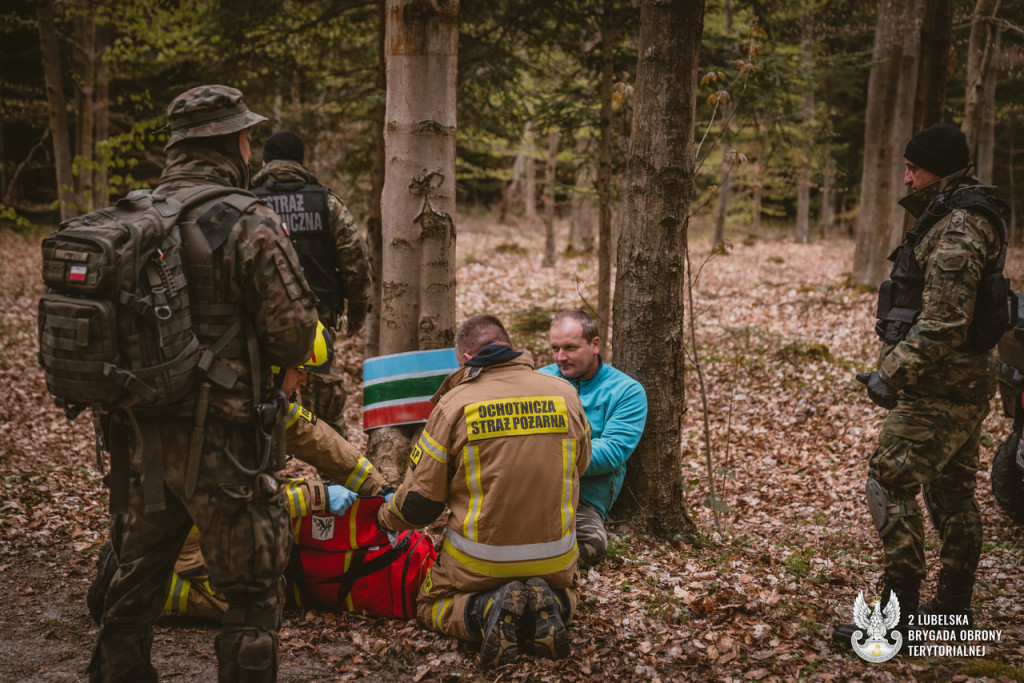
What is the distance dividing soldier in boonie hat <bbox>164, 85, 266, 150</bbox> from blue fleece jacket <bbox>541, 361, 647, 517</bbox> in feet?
8.05

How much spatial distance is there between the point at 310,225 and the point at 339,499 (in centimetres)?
252

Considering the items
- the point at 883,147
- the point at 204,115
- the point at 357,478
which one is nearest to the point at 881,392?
the point at 357,478

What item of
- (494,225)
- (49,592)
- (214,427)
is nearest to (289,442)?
(214,427)

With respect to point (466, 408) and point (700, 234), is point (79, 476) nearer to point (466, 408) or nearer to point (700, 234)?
point (466, 408)

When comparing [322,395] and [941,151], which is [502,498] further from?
[941,151]

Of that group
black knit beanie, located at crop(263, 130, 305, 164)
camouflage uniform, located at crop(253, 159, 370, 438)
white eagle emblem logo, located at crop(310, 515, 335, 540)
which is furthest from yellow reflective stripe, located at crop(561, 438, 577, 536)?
black knit beanie, located at crop(263, 130, 305, 164)

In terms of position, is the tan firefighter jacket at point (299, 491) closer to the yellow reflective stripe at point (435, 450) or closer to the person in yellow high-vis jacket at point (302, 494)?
the person in yellow high-vis jacket at point (302, 494)

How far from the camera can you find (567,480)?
3541mm

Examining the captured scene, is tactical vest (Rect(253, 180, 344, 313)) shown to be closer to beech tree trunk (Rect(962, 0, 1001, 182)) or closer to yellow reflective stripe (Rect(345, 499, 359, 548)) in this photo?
yellow reflective stripe (Rect(345, 499, 359, 548))

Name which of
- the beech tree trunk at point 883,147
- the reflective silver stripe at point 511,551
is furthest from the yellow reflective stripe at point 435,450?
the beech tree trunk at point 883,147

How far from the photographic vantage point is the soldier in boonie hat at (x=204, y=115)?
9.68ft

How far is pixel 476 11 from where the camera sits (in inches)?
370

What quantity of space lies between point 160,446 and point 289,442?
1250 millimetres

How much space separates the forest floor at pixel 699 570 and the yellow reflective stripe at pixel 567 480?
27.5 inches
